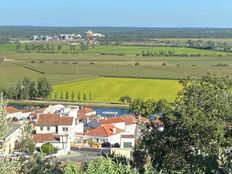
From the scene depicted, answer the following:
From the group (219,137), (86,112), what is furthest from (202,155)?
(86,112)

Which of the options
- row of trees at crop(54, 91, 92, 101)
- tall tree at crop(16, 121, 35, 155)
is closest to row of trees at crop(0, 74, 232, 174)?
tall tree at crop(16, 121, 35, 155)

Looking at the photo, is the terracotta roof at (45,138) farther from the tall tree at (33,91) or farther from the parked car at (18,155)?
the tall tree at (33,91)

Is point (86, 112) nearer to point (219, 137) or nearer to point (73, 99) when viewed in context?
point (73, 99)

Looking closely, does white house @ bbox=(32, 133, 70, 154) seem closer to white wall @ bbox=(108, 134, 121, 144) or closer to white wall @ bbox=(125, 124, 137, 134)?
white wall @ bbox=(108, 134, 121, 144)

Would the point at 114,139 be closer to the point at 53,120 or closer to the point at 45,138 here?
the point at 53,120

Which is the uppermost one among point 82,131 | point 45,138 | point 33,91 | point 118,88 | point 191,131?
point 191,131

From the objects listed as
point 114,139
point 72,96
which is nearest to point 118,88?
point 72,96
